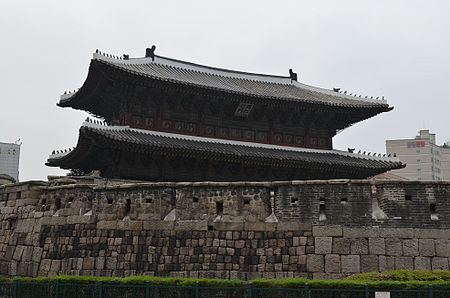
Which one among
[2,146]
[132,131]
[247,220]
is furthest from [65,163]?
[2,146]

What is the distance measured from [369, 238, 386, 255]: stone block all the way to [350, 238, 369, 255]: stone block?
12 centimetres

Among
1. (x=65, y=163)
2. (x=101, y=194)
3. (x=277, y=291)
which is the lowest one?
(x=277, y=291)

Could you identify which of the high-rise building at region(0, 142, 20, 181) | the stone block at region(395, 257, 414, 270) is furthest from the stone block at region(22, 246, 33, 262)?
the high-rise building at region(0, 142, 20, 181)

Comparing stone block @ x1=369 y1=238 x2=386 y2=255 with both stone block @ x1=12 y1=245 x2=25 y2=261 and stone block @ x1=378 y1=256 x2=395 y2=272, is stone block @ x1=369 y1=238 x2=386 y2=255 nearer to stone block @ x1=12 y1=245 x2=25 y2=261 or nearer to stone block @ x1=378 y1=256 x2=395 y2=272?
stone block @ x1=378 y1=256 x2=395 y2=272

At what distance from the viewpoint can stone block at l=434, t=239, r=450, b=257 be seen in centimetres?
1388

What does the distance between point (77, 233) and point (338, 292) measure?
28.9ft

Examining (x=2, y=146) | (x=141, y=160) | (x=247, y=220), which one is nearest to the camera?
(x=247, y=220)

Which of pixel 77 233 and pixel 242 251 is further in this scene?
pixel 77 233

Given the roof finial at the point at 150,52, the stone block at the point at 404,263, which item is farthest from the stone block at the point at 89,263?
the roof finial at the point at 150,52

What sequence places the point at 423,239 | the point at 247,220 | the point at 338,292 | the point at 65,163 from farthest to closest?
the point at 65,163, the point at 247,220, the point at 423,239, the point at 338,292

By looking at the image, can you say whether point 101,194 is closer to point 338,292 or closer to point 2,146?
point 338,292

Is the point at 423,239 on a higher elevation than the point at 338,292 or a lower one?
→ higher

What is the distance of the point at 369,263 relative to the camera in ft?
46.0

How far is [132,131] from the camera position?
63.9 feet
